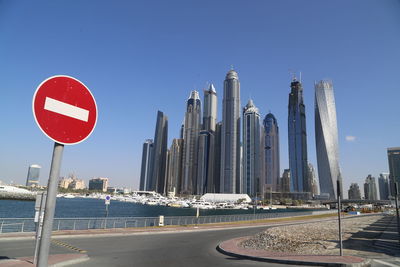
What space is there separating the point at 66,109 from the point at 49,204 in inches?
45.2

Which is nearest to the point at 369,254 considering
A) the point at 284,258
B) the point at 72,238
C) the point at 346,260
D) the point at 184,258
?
the point at 346,260

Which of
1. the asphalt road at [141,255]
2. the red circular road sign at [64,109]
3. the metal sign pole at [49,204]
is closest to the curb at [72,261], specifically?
the asphalt road at [141,255]

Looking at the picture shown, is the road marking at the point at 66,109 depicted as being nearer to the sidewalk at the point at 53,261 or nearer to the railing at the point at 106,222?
the sidewalk at the point at 53,261

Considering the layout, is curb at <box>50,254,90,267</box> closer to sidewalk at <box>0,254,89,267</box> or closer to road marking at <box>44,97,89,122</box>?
sidewalk at <box>0,254,89,267</box>

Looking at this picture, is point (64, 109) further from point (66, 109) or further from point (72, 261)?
point (72, 261)

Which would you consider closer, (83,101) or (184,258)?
(83,101)

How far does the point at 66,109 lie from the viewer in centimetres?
327

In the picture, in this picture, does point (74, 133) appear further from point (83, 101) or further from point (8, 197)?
point (8, 197)

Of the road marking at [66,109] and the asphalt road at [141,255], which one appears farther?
the asphalt road at [141,255]

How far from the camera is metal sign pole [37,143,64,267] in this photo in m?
2.89

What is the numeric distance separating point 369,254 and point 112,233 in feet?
64.4

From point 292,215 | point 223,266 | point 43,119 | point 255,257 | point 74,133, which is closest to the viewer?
point 43,119

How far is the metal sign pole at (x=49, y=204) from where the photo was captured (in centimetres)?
289

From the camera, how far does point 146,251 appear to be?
52.3 feet
